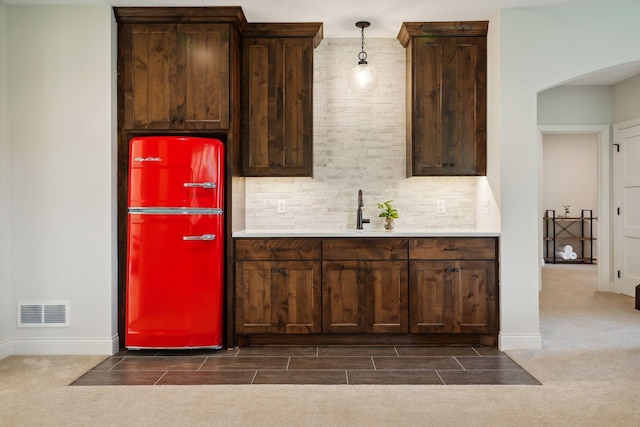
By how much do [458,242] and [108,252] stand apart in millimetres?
2623

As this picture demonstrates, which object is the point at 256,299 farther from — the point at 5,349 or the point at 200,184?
the point at 5,349

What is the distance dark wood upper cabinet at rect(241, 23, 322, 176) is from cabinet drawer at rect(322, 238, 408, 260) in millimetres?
691

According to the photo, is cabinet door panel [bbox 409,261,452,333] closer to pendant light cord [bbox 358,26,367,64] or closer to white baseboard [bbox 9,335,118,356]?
pendant light cord [bbox 358,26,367,64]

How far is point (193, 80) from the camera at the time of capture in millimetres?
3633

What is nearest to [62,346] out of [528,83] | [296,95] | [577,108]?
[296,95]

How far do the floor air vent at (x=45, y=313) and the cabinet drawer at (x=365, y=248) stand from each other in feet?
6.49

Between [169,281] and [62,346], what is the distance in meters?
0.94

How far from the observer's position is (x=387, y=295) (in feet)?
11.9

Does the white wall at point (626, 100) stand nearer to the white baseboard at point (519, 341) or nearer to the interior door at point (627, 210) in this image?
the interior door at point (627, 210)

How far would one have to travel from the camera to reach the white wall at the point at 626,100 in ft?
17.9

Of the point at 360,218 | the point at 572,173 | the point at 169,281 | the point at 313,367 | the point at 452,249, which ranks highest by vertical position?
the point at 572,173

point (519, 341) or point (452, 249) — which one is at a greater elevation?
point (452, 249)

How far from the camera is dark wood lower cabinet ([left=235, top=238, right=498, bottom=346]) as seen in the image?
3631mm

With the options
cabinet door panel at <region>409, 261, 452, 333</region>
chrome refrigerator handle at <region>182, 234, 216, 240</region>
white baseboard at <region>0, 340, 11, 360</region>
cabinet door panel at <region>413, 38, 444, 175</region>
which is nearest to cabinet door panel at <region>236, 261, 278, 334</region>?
chrome refrigerator handle at <region>182, 234, 216, 240</region>
